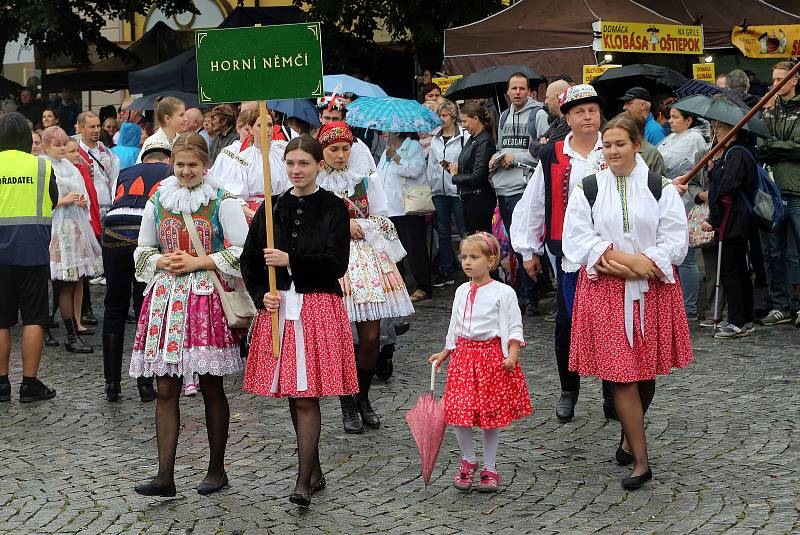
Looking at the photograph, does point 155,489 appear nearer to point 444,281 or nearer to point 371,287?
point 371,287

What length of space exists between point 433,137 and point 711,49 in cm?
541

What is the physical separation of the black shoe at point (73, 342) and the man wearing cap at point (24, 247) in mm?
1758

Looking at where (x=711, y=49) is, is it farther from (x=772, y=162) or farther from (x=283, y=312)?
(x=283, y=312)

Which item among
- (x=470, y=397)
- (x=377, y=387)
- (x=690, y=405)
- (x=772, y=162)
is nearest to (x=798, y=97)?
(x=772, y=162)

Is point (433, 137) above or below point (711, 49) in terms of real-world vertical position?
below

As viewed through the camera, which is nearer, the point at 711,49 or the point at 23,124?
the point at 23,124

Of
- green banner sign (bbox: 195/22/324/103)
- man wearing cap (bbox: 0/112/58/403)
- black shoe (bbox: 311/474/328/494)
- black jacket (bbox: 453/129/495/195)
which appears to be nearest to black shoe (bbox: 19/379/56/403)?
man wearing cap (bbox: 0/112/58/403)

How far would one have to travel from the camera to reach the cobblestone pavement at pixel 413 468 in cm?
618

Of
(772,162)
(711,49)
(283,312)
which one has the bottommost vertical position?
(283,312)

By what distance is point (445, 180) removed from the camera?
551 inches

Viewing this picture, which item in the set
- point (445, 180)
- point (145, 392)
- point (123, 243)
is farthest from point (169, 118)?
point (445, 180)

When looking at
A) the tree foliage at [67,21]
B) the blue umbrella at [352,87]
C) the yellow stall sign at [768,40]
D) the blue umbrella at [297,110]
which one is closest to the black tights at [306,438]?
the blue umbrella at [297,110]

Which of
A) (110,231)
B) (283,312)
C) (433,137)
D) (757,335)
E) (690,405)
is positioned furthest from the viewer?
(433,137)

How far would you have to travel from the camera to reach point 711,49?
691 inches
